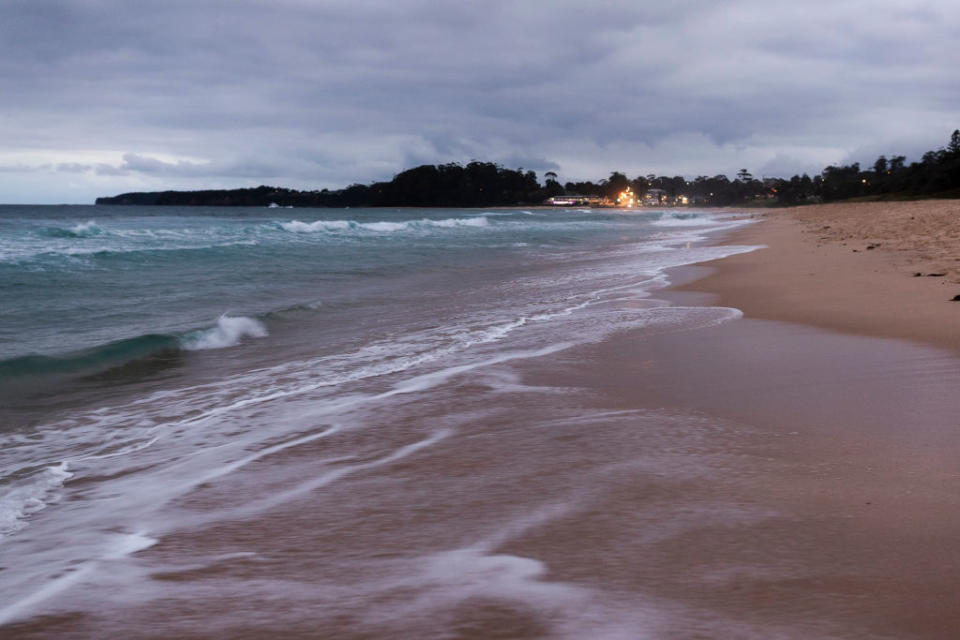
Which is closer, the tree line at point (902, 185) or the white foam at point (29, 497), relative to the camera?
the white foam at point (29, 497)

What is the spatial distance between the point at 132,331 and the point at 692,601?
26.6 ft

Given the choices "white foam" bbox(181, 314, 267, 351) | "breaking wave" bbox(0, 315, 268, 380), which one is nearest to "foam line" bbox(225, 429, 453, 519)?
"breaking wave" bbox(0, 315, 268, 380)

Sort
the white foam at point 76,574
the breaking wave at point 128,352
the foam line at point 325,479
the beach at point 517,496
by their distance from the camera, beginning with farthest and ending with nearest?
the breaking wave at point 128,352 < the foam line at point 325,479 < the white foam at point 76,574 < the beach at point 517,496

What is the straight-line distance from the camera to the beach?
1979 mm

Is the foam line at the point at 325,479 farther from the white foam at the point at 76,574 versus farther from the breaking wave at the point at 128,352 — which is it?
the breaking wave at the point at 128,352

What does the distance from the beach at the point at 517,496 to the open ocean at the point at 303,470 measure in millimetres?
14

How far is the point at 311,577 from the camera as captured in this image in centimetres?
222

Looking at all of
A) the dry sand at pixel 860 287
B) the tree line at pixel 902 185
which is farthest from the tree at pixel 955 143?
the dry sand at pixel 860 287

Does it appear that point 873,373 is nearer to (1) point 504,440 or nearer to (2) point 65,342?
(1) point 504,440

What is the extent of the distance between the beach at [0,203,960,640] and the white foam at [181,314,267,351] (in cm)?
139

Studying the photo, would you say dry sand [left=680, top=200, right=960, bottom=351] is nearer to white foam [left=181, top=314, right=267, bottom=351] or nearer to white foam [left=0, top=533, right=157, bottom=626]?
white foam [left=0, top=533, right=157, bottom=626]

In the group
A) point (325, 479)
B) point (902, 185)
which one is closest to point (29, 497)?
point (325, 479)

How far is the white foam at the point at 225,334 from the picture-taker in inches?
303

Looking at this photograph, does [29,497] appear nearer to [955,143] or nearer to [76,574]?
[76,574]
